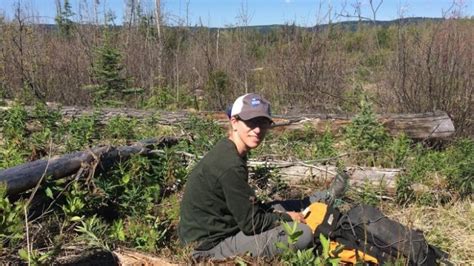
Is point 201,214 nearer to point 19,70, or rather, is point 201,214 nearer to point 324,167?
point 324,167

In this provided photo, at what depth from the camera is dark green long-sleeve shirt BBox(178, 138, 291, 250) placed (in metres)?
3.27

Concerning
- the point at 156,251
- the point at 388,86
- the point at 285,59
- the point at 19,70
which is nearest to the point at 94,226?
the point at 156,251

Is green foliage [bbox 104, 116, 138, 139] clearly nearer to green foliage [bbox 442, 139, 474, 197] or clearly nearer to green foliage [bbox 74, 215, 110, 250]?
green foliage [bbox 74, 215, 110, 250]

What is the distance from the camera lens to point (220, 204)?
338 cm

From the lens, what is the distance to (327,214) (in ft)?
11.7

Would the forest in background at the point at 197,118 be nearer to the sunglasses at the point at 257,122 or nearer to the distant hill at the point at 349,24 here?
the distant hill at the point at 349,24

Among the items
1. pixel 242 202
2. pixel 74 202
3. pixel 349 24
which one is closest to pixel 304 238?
pixel 242 202

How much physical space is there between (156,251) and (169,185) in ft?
4.49

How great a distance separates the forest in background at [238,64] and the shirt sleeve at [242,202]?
513cm

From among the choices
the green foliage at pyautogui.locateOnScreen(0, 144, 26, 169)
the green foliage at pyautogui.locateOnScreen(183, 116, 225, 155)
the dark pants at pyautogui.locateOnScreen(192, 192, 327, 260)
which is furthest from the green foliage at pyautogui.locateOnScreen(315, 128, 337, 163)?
the green foliage at pyautogui.locateOnScreen(0, 144, 26, 169)

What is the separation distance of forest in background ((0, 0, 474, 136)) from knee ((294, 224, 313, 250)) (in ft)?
16.2

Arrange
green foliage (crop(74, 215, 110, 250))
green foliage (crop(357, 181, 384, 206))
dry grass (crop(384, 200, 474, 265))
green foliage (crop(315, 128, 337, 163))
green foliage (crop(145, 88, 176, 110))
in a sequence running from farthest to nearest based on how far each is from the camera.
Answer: green foliage (crop(145, 88, 176, 110)) < green foliage (crop(315, 128, 337, 163)) < green foliage (crop(357, 181, 384, 206)) < dry grass (crop(384, 200, 474, 265)) < green foliage (crop(74, 215, 110, 250))

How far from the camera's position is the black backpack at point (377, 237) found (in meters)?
3.26

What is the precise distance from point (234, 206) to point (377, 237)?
102 cm
